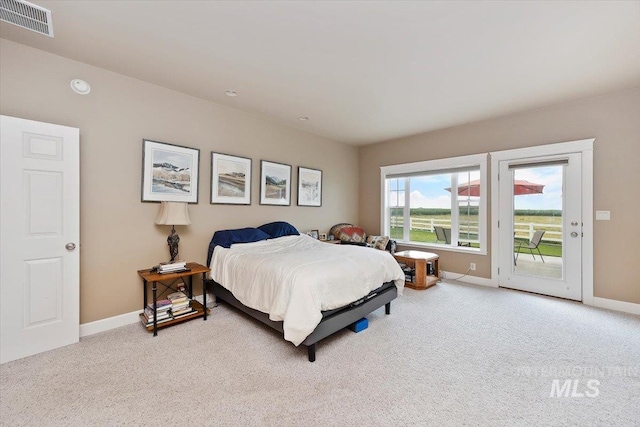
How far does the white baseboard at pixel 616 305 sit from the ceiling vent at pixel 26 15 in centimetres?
620

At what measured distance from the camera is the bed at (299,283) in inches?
81.7

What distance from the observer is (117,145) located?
107 inches

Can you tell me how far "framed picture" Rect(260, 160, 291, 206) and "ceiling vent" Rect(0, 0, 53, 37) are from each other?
243 centimetres

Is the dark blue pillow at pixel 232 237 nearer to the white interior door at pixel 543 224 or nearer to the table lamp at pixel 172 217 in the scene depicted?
the table lamp at pixel 172 217

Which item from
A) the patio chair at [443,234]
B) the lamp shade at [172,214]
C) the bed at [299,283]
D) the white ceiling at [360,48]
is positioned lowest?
the bed at [299,283]

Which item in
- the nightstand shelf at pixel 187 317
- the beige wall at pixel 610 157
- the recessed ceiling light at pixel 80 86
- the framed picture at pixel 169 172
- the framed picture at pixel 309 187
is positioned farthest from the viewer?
the framed picture at pixel 309 187

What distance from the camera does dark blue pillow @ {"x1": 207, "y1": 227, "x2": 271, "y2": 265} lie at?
10.7ft

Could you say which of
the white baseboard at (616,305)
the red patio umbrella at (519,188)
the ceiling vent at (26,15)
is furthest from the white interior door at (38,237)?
the white baseboard at (616,305)

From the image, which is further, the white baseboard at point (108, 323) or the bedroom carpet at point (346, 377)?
the white baseboard at point (108, 323)

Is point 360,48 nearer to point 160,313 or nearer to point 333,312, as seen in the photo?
point 333,312

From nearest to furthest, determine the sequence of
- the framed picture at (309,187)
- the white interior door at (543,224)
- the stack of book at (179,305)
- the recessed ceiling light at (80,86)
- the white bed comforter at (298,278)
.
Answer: the white bed comforter at (298,278), the recessed ceiling light at (80,86), the stack of book at (179,305), the white interior door at (543,224), the framed picture at (309,187)

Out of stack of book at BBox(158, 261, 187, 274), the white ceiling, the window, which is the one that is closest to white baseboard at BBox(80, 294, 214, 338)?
stack of book at BBox(158, 261, 187, 274)

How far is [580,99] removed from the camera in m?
3.36

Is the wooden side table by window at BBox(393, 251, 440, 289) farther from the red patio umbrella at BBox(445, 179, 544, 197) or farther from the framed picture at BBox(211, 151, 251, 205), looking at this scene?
the framed picture at BBox(211, 151, 251, 205)
